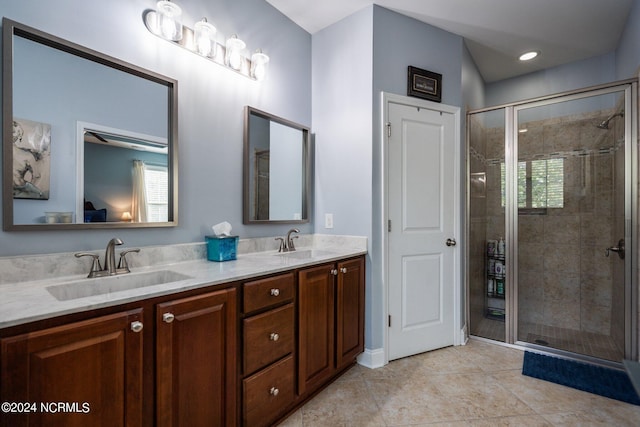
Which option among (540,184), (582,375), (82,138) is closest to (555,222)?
(540,184)

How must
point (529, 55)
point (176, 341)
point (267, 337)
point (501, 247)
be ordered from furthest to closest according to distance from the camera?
point (529, 55) < point (501, 247) < point (267, 337) < point (176, 341)

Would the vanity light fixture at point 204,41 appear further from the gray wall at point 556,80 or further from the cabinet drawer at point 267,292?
the gray wall at point 556,80

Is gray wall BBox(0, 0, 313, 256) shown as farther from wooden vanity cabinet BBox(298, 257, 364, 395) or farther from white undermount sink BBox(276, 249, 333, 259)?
wooden vanity cabinet BBox(298, 257, 364, 395)

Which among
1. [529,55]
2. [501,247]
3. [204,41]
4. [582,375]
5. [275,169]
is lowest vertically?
[582,375]

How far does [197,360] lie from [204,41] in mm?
1698

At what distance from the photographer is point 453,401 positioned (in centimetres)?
189

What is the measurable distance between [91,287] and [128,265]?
0.22m

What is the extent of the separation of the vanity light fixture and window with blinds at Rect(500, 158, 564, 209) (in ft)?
8.02

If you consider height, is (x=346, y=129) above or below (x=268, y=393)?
above

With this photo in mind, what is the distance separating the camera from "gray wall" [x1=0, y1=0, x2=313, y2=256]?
52.0 inches

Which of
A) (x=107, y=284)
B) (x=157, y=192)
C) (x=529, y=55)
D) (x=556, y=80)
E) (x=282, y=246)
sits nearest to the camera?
(x=107, y=284)

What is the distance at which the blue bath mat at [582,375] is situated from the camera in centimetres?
198

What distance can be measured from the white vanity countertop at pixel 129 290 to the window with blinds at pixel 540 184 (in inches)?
75.9

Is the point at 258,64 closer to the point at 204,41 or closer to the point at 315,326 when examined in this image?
the point at 204,41
